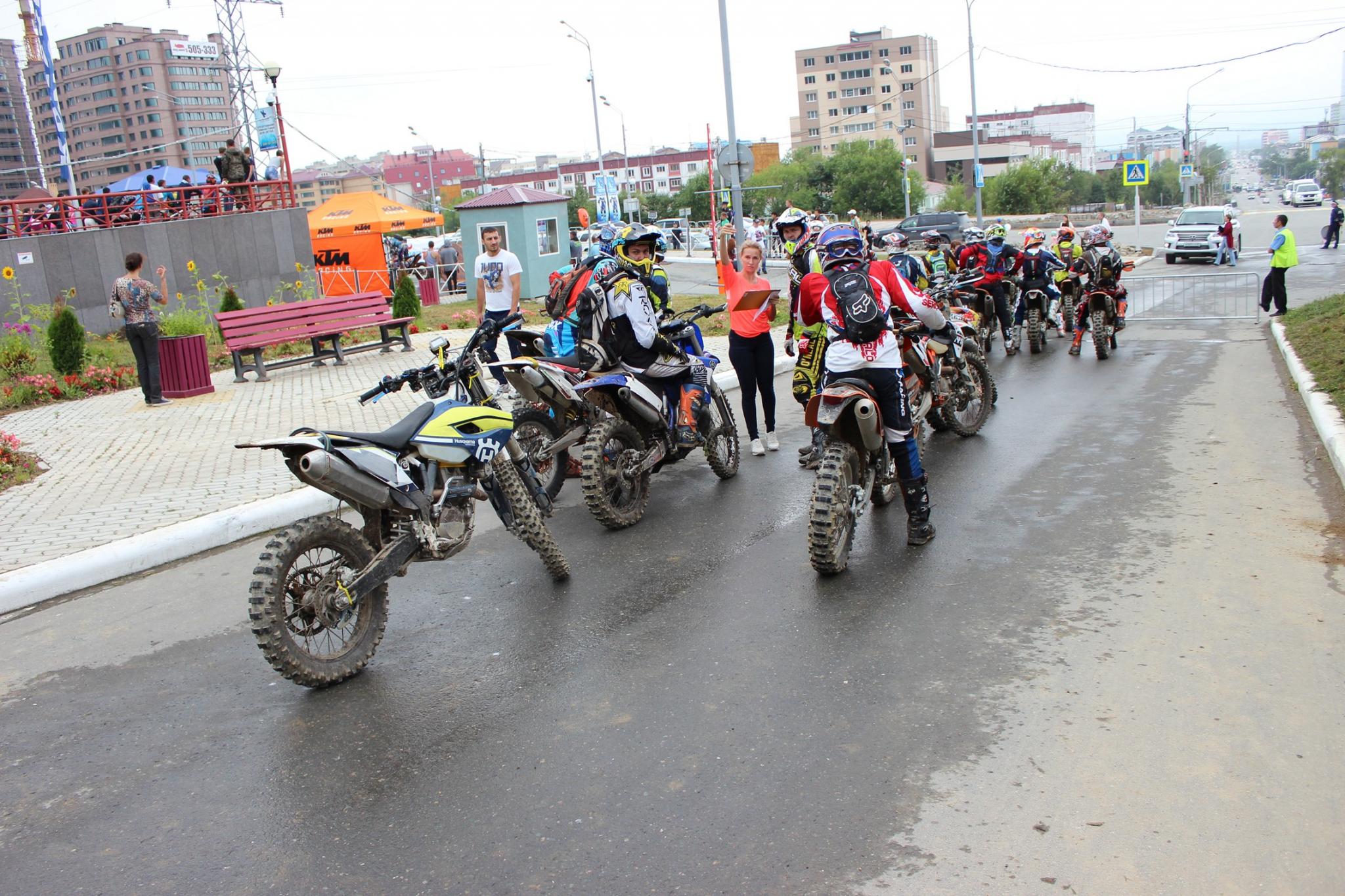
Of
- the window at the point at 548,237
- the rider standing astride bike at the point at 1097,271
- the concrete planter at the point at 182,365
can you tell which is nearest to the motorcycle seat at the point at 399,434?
the concrete planter at the point at 182,365

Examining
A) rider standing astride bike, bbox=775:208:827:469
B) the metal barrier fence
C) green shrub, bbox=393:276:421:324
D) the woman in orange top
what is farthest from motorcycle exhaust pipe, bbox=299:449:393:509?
the metal barrier fence

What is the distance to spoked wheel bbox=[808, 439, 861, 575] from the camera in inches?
234

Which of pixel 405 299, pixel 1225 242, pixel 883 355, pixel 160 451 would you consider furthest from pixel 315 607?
pixel 1225 242

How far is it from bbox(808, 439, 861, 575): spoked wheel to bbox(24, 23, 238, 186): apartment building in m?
159

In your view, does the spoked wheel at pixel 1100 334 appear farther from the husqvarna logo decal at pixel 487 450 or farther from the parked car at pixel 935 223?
the parked car at pixel 935 223

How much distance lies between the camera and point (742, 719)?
176 inches

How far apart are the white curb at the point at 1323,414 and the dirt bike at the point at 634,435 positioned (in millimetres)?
4335

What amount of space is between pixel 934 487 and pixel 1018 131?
20630cm

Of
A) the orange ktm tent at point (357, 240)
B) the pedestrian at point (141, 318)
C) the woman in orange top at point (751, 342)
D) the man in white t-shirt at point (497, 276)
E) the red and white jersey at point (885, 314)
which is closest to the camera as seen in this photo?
the red and white jersey at point (885, 314)

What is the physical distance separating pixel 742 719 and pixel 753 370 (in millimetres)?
5170

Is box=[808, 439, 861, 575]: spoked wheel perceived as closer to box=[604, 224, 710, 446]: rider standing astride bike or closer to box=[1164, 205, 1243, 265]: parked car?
box=[604, 224, 710, 446]: rider standing astride bike

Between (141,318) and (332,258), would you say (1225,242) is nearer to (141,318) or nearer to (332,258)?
(332,258)

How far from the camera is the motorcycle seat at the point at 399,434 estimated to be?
5.16 meters

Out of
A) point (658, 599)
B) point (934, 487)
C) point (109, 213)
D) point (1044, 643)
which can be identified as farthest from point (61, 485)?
point (109, 213)
